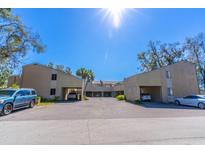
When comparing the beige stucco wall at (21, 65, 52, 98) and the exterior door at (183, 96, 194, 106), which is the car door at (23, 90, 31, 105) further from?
the exterior door at (183, 96, 194, 106)

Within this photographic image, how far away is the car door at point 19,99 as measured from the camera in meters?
11.0

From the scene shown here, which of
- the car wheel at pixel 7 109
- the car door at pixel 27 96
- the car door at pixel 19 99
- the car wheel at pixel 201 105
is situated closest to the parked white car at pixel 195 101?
the car wheel at pixel 201 105

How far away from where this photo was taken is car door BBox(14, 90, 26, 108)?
1095 centimetres

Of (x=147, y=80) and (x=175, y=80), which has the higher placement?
(x=147, y=80)

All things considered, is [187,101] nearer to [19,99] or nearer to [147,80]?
[147,80]

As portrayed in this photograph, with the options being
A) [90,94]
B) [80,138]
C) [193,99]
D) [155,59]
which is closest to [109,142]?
[80,138]

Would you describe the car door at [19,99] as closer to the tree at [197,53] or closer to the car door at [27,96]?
the car door at [27,96]

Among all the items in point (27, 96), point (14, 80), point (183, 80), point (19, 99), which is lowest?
point (19, 99)

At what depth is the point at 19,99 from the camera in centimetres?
1134

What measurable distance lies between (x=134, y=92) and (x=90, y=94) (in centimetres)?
2841

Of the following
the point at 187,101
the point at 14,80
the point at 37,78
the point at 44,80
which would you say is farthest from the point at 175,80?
the point at 14,80
